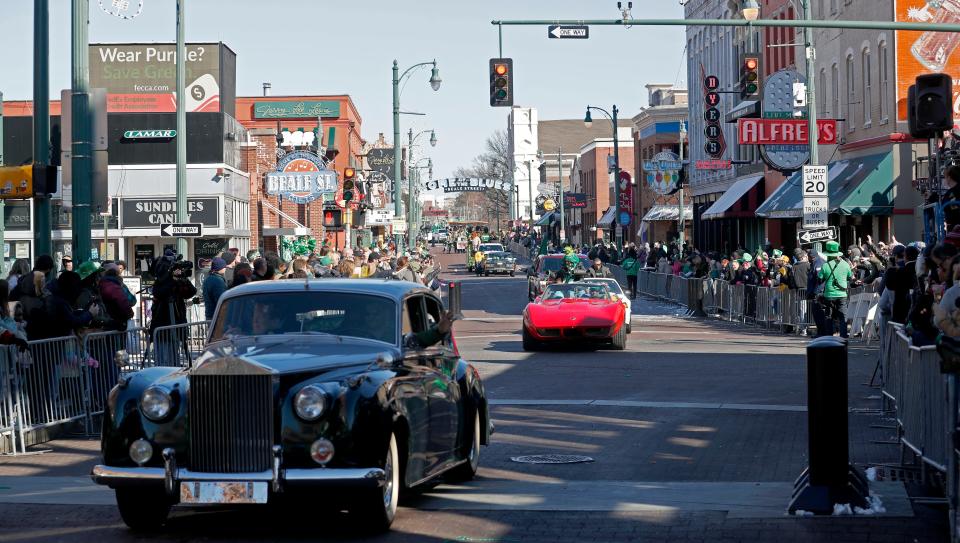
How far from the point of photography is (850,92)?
40.3 metres

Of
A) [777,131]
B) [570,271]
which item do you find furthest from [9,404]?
[777,131]

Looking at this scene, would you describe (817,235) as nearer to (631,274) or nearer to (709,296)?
(709,296)

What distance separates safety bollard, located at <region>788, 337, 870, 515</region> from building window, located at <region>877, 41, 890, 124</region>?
2860 centimetres

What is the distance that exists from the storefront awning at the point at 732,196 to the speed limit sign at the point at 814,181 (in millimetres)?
24635

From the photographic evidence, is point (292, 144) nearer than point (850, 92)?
No

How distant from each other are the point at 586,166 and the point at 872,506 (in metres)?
108

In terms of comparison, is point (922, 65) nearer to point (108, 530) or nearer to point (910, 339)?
point (910, 339)

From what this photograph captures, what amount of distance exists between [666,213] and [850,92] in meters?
33.7

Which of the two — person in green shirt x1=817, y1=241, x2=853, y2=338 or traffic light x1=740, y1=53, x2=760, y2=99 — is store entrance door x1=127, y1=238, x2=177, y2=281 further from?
person in green shirt x1=817, y1=241, x2=853, y2=338

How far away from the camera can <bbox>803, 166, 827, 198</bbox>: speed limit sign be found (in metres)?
26.7

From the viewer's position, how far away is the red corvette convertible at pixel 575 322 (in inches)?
974

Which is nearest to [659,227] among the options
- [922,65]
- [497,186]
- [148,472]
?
[922,65]

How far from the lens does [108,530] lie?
8.94 m

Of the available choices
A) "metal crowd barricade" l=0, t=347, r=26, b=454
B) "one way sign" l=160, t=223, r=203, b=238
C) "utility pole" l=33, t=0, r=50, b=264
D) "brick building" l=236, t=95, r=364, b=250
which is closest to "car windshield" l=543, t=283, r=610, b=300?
"one way sign" l=160, t=223, r=203, b=238
